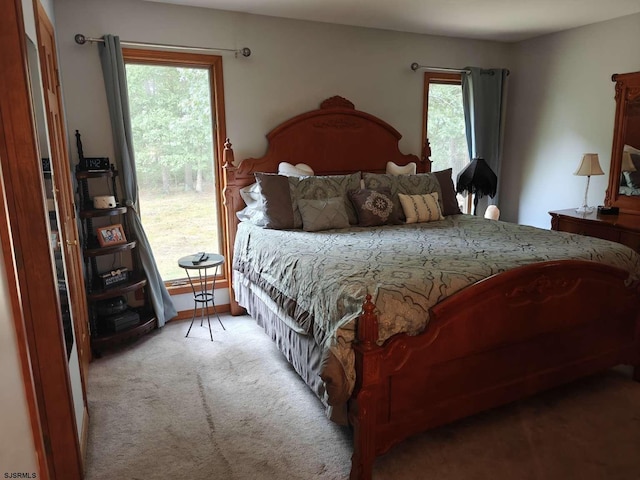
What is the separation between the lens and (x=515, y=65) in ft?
15.6

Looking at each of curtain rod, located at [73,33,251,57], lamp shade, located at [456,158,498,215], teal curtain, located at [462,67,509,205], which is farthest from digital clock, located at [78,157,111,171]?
teal curtain, located at [462,67,509,205]

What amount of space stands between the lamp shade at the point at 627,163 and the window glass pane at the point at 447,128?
4.68 ft

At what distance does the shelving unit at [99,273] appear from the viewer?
118 inches

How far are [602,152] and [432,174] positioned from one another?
1.62 meters

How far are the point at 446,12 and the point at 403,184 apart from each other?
143cm

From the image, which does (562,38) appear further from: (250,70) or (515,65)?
(250,70)

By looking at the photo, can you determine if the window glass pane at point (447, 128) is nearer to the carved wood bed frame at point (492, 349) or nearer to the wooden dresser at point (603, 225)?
the wooden dresser at point (603, 225)

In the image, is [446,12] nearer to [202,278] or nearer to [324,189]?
[324,189]

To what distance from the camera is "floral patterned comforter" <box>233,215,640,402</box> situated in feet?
6.29

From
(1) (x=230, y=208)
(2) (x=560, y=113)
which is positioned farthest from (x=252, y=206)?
(2) (x=560, y=113)

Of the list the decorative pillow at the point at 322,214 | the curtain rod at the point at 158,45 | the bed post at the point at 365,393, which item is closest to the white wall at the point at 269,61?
the curtain rod at the point at 158,45

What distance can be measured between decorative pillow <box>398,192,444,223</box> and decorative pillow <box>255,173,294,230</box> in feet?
3.00

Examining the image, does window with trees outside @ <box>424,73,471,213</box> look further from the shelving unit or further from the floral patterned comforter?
the shelving unit

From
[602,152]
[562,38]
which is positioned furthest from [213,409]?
[562,38]
